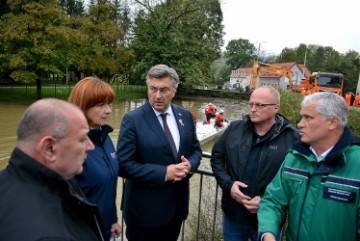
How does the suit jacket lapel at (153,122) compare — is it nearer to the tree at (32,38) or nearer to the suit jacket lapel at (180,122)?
the suit jacket lapel at (180,122)

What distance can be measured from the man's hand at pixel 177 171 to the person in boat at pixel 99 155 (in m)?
0.43

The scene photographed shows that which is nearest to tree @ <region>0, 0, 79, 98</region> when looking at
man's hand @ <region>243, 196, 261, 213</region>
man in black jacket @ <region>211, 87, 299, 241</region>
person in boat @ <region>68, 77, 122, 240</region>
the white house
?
person in boat @ <region>68, 77, 122, 240</region>

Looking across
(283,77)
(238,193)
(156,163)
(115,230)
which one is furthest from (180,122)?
(283,77)

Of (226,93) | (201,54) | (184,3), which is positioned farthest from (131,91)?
(226,93)

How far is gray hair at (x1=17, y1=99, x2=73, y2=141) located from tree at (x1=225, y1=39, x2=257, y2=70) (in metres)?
90.8

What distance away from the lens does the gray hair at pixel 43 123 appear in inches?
50.3

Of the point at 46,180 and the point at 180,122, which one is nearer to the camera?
the point at 46,180

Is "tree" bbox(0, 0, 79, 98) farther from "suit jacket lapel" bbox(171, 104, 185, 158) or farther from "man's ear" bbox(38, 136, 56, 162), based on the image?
"man's ear" bbox(38, 136, 56, 162)

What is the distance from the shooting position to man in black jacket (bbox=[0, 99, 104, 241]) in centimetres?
108

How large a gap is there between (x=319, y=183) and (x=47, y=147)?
1.60m

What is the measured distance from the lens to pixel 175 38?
31500 millimetres

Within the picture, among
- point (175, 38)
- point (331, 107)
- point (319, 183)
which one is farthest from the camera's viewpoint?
point (175, 38)

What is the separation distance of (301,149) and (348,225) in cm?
53

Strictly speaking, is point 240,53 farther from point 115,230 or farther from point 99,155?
point 99,155
